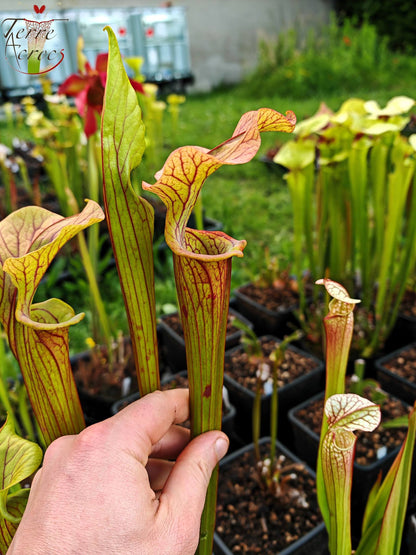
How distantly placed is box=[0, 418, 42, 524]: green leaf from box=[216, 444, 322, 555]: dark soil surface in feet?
1.92

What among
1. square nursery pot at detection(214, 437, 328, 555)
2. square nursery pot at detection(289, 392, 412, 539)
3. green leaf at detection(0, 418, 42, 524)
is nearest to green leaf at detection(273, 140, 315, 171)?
square nursery pot at detection(289, 392, 412, 539)

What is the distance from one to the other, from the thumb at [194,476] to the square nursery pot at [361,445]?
65 cm

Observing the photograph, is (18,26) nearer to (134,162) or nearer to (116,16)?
(134,162)

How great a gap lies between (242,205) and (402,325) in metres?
1.74

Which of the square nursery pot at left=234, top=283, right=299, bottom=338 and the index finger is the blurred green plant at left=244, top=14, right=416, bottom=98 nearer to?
the square nursery pot at left=234, top=283, right=299, bottom=338

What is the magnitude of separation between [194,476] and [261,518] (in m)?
0.61

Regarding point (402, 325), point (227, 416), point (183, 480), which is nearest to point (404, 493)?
point (183, 480)

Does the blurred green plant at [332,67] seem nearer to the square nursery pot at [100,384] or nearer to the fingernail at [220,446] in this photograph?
the square nursery pot at [100,384]

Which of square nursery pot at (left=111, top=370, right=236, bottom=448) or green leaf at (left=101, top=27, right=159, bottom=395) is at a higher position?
green leaf at (left=101, top=27, right=159, bottom=395)

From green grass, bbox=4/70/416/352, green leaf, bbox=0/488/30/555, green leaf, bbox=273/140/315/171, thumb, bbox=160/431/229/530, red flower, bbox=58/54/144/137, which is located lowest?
green grass, bbox=4/70/416/352

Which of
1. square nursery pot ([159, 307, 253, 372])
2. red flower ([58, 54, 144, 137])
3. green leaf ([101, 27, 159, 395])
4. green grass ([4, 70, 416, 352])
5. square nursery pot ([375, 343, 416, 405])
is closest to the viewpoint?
green leaf ([101, 27, 159, 395])

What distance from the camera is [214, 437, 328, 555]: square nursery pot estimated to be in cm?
100

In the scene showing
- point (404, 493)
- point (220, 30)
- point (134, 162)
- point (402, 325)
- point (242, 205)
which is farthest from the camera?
point (220, 30)

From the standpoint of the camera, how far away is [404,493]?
1.99ft
